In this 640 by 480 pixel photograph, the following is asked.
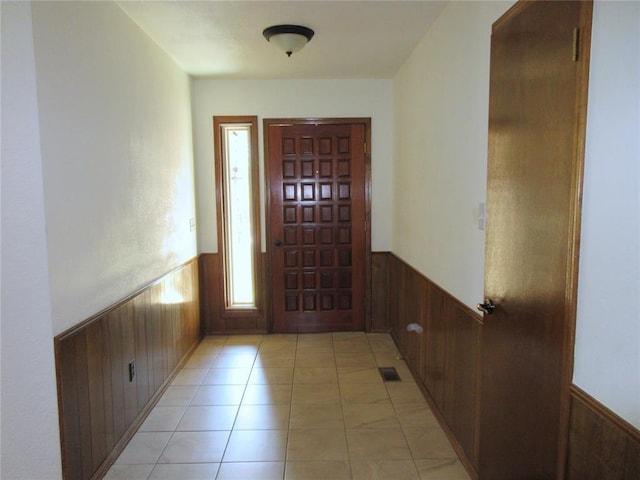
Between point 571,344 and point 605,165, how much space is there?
1.74 feet

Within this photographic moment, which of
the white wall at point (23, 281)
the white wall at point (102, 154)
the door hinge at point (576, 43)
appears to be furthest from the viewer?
the white wall at point (102, 154)

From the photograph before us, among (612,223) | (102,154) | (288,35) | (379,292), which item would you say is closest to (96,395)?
(102,154)

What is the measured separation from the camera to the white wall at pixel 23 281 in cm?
150

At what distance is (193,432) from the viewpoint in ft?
8.49

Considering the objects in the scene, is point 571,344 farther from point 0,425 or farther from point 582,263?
point 0,425

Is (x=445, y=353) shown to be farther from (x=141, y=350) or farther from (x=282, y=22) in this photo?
(x=282, y=22)

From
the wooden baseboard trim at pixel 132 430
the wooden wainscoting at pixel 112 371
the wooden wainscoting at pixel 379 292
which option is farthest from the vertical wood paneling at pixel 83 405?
the wooden wainscoting at pixel 379 292

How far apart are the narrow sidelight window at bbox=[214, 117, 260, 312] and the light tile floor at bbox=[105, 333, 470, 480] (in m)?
0.80

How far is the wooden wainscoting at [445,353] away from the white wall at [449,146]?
11 cm

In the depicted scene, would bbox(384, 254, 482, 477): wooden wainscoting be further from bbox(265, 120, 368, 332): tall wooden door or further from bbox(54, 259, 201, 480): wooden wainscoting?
bbox(54, 259, 201, 480): wooden wainscoting

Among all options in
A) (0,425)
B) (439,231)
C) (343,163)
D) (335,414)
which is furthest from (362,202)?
(0,425)

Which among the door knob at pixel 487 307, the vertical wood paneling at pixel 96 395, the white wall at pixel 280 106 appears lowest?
the vertical wood paneling at pixel 96 395

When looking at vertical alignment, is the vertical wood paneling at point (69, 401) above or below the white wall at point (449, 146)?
below

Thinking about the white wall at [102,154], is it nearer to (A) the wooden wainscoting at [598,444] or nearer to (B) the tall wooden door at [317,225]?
(B) the tall wooden door at [317,225]
